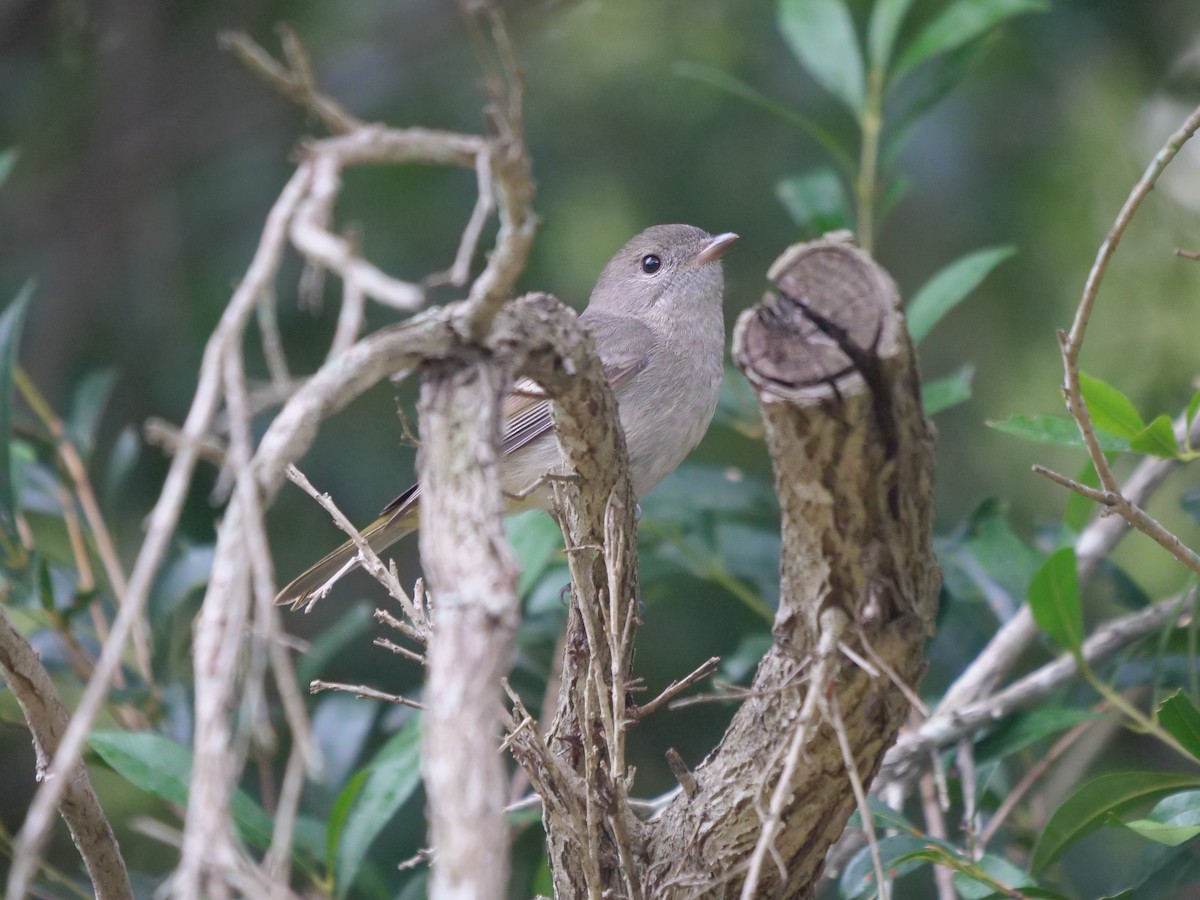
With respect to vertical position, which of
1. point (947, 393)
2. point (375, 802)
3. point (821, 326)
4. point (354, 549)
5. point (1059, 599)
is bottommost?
point (375, 802)

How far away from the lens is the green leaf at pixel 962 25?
15.4ft

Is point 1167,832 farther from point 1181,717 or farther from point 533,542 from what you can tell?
point 533,542

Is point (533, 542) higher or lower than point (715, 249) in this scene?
lower

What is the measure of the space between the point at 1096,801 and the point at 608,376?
82.1 inches

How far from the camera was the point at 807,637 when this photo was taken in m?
2.34

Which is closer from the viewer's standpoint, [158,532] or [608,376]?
[158,532]

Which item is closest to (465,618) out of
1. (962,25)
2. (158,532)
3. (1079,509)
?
(158,532)

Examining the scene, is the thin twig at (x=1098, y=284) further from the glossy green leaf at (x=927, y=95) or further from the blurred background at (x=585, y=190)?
the blurred background at (x=585, y=190)

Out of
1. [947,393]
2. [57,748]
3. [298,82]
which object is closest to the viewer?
[298,82]

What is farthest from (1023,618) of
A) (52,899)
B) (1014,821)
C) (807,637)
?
(52,899)

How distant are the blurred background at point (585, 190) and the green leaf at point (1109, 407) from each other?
325 cm

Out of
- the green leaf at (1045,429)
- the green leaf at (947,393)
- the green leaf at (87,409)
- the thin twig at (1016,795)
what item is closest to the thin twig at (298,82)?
the green leaf at (1045,429)

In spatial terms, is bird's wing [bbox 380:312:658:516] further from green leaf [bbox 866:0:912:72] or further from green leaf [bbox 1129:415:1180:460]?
green leaf [bbox 1129:415:1180:460]

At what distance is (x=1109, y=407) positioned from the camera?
324 centimetres
